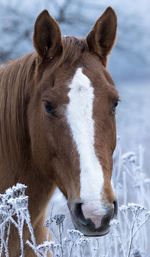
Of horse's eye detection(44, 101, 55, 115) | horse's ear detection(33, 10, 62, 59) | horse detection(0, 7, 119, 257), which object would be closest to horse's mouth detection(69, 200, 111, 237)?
horse detection(0, 7, 119, 257)

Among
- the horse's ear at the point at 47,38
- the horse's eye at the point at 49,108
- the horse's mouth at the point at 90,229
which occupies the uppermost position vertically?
the horse's ear at the point at 47,38

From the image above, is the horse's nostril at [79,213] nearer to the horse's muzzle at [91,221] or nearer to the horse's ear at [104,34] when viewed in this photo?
the horse's muzzle at [91,221]

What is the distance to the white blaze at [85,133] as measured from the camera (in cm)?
304

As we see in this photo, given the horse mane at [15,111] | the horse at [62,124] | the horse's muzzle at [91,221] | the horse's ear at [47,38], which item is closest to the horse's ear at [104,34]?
the horse at [62,124]

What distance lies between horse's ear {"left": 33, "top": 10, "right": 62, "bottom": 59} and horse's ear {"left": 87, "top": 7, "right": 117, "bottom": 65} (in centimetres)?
17

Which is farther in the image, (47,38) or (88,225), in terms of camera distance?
(47,38)

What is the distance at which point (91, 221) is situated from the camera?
2.98m

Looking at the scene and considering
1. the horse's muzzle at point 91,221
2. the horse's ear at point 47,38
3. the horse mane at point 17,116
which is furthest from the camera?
the horse mane at point 17,116

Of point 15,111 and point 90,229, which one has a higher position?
point 15,111

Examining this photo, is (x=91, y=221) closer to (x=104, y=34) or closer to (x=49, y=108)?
(x=49, y=108)

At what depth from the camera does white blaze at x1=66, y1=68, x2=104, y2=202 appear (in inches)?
120

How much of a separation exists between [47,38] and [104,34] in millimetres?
309

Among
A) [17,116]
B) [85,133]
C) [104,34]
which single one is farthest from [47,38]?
[85,133]

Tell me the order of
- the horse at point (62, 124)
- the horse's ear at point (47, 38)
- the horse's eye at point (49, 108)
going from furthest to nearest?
the horse's ear at point (47, 38) < the horse's eye at point (49, 108) < the horse at point (62, 124)
